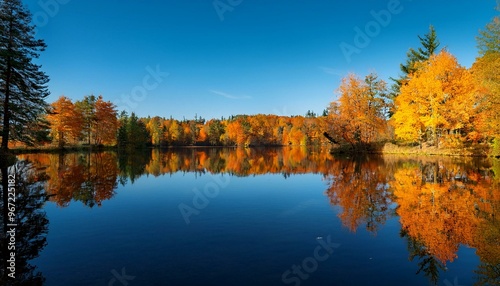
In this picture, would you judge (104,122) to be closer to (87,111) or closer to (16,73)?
(87,111)

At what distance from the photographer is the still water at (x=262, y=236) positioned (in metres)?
6.36

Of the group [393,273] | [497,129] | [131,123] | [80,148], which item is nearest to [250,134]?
[131,123]

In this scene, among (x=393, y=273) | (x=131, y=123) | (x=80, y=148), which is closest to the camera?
(x=393, y=273)

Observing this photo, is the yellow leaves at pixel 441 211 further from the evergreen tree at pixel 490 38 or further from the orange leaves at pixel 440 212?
the evergreen tree at pixel 490 38

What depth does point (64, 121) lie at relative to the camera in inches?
2339

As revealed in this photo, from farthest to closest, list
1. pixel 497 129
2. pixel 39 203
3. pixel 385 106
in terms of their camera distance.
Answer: pixel 385 106, pixel 497 129, pixel 39 203

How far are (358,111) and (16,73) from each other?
4427cm

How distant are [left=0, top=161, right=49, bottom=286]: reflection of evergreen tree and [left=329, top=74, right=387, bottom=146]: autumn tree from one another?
4192cm

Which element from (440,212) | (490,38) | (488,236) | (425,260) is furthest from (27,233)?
(490,38)

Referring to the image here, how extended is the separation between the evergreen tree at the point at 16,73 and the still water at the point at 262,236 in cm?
1625

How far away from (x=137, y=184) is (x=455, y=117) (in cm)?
3919

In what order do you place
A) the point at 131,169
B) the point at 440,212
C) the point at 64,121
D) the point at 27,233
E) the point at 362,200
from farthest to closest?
the point at 64,121, the point at 131,169, the point at 362,200, the point at 440,212, the point at 27,233

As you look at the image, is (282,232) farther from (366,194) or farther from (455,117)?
(455,117)

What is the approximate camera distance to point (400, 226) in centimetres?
985
